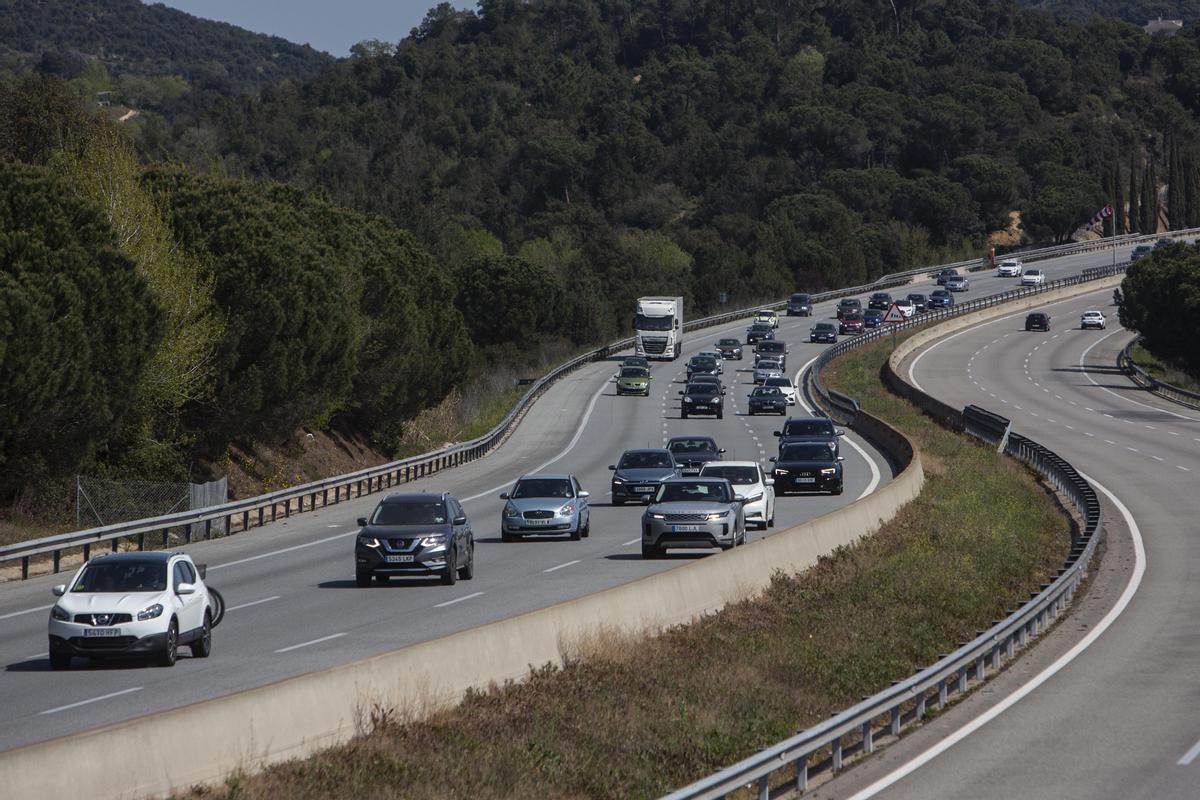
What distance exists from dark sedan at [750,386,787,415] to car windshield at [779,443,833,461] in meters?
25.5

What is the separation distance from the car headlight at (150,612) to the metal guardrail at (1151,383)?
2458 inches

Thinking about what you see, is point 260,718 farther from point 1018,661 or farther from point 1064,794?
point 1018,661

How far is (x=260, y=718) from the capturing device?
13898mm

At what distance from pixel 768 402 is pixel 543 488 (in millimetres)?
35366

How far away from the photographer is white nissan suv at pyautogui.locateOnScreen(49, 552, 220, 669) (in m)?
19.5

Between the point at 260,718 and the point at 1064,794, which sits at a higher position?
the point at 260,718

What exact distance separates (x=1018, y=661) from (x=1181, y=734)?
5213 mm

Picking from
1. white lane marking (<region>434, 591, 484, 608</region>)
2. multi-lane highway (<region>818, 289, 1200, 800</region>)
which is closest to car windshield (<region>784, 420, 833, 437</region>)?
multi-lane highway (<region>818, 289, 1200, 800</region>)

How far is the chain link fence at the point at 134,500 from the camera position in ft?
119

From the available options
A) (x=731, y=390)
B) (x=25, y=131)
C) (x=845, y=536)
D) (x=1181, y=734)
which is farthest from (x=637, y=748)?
(x=731, y=390)

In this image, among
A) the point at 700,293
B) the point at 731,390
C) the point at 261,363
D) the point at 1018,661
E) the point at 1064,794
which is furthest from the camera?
the point at 700,293

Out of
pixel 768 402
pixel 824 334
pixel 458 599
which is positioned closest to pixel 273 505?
pixel 458 599

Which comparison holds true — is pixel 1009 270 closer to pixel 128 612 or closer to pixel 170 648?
pixel 170 648

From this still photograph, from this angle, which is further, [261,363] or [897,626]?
[261,363]
